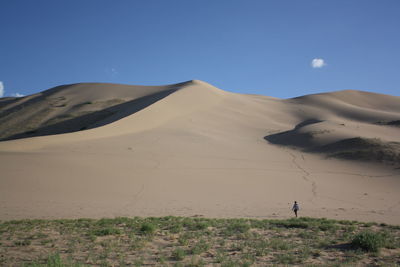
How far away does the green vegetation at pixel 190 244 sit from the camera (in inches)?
233

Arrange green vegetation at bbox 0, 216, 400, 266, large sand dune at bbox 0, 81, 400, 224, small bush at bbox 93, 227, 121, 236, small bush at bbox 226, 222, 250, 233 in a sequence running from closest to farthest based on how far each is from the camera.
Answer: green vegetation at bbox 0, 216, 400, 266, small bush at bbox 93, 227, 121, 236, small bush at bbox 226, 222, 250, 233, large sand dune at bbox 0, 81, 400, 224

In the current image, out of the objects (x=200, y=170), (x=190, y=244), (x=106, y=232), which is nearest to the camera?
(x=190, y=244)

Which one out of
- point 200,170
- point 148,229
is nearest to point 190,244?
point 148,229

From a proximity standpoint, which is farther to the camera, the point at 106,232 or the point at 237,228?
the point at 237,228

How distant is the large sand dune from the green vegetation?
260cm

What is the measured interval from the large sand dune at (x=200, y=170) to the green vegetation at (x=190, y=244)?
2.60 m

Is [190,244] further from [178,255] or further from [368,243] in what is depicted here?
[368,243]

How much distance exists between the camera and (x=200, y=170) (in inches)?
746

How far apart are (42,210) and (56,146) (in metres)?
10.6

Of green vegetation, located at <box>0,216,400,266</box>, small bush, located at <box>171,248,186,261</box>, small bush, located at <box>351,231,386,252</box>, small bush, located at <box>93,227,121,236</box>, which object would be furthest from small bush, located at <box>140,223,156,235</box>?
small bush, located at <box>351,231,386,252</box>

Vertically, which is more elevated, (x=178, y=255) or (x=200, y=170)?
(x=200, y=170)

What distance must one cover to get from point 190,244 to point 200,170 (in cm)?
1171

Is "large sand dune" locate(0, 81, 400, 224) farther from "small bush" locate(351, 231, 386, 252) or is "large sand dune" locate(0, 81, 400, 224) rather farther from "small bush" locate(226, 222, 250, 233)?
"small bush" locate(351, 231, 386, 252)

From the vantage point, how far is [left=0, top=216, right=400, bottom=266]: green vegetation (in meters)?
5.91
